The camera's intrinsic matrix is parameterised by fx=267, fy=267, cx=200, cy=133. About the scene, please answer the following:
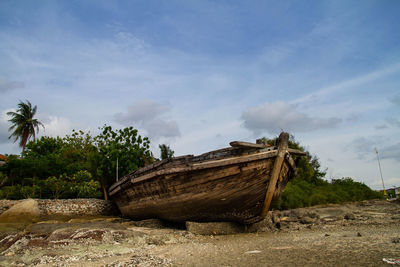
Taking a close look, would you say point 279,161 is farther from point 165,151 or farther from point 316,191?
point 165,151

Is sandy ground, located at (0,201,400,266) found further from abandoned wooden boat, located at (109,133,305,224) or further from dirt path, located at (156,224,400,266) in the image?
abandoned wooden boat, located at (109,133,305,224)

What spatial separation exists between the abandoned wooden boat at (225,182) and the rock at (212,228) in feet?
0.61

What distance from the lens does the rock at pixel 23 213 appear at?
33.9 feet

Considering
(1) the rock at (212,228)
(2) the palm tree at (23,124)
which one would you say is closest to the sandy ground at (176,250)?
(1) the rock at (212,228)

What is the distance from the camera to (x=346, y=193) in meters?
16.3

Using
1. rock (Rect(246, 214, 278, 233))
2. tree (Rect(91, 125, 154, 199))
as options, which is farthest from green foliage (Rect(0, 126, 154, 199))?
rock (Rect(246, 214, 278, 233))

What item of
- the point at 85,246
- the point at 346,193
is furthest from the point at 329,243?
the point at 346,193

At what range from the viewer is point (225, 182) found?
6.85 metres

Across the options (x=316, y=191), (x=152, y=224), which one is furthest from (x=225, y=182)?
(x=316, y=191)

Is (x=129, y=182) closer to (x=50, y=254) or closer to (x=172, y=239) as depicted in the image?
(x=172, y=239)

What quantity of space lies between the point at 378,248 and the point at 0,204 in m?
14.1

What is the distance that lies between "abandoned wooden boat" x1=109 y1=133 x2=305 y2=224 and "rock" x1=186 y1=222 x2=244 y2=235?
0.18m

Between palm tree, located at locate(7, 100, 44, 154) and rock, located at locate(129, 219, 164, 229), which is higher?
palm tree, located at locate(7, 100, 44, 154)

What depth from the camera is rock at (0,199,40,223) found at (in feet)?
33.9
